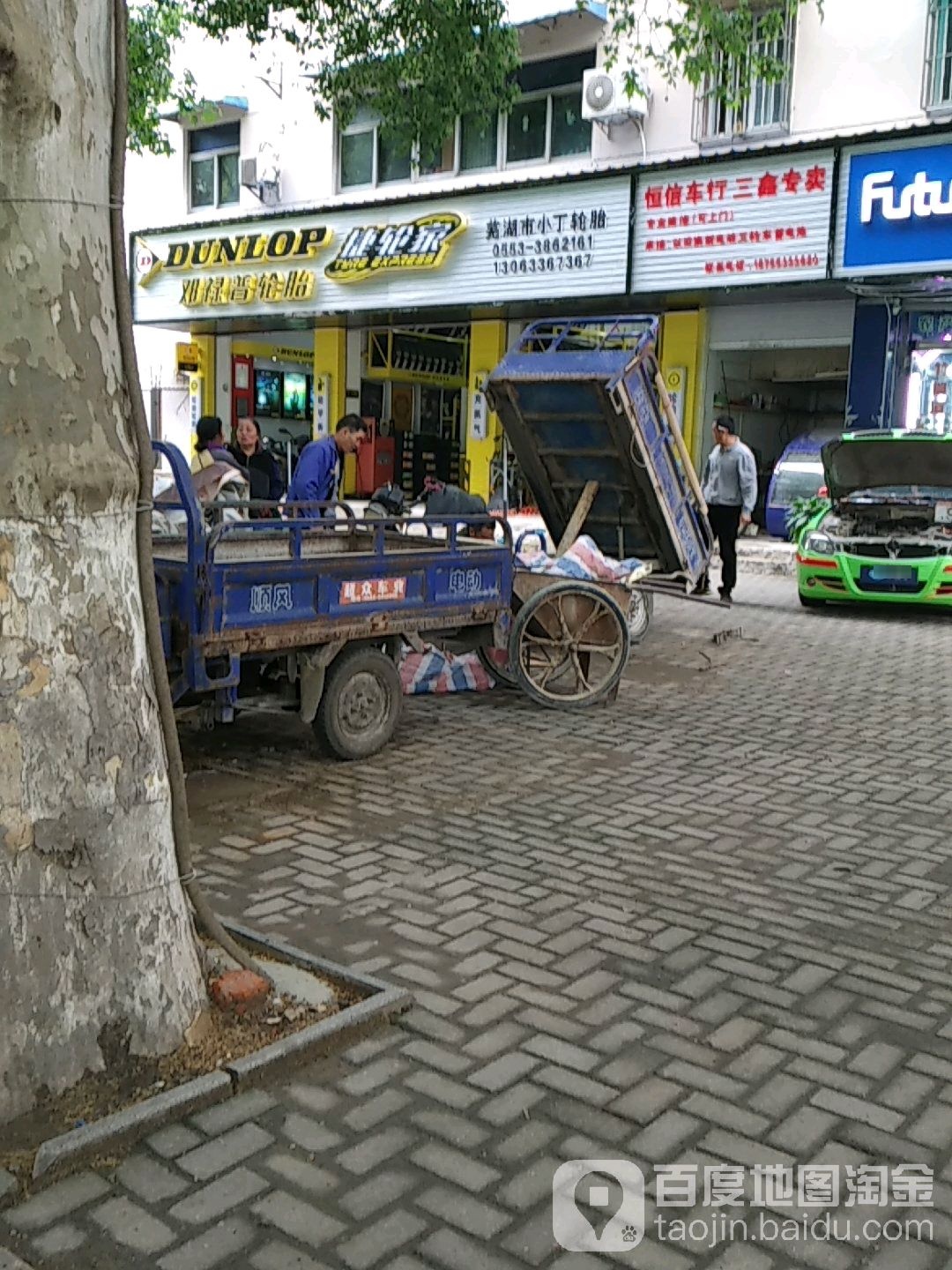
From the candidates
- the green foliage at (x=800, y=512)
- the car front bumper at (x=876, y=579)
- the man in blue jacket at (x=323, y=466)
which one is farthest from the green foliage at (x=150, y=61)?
the green foliage at (x=800, y=512)

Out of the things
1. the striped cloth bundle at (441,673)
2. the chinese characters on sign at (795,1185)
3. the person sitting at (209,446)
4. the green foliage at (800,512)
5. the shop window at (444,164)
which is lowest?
the chinese characters on sign at (795,1185)

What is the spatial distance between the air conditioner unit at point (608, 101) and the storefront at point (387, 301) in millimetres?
1274

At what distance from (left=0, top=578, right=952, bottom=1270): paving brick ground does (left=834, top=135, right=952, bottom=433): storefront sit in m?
8.55

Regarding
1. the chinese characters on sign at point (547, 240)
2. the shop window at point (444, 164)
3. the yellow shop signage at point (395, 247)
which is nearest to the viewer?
the chinese characters on sign at point (547, 240)

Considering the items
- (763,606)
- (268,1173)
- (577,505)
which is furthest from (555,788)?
(763,606)

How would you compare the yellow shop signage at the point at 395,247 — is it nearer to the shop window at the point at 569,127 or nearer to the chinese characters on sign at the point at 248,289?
the chinese characters on sign at the point at 248,289

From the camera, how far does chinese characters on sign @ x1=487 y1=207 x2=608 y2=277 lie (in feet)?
54.4

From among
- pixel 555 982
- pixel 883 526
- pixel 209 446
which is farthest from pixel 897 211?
pixel 555 982

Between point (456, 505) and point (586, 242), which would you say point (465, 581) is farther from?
point (586, 242)

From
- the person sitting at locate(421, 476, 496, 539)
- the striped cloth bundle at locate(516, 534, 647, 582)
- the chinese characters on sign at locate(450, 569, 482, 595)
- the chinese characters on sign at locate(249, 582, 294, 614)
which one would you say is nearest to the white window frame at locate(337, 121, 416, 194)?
the person sitting at locate(421, 476, 496, 539)

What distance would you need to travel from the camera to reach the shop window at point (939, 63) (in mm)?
14703

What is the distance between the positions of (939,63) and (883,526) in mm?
6705

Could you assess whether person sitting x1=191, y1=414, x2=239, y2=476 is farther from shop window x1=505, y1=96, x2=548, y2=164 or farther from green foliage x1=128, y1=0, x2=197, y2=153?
shop window x1=505, y1=96, x2=548, y2=164

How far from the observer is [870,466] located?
483 inches
